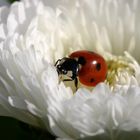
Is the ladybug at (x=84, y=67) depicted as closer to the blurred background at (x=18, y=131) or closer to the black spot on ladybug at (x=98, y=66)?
the black spot on ladybug at (x=98, y=66)

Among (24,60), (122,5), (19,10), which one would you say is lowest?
→ (24,60)

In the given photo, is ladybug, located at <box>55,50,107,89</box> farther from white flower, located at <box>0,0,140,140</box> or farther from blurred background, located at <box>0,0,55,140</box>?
blurred background, located at <box>0,0,55,140</box>

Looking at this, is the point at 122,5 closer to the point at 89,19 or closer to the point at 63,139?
the point at 89,19

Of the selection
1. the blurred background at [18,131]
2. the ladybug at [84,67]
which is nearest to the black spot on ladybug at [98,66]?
the ladybug at [84,67]

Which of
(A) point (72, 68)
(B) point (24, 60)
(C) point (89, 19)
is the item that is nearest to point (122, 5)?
(C) point (89, 19)

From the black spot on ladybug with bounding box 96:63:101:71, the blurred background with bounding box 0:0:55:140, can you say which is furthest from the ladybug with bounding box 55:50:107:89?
the blurred background with bounding box 0:0:55:140

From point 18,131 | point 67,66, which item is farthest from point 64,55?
point 18,131

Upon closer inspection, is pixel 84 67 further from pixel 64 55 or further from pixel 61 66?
pixel 64 55
